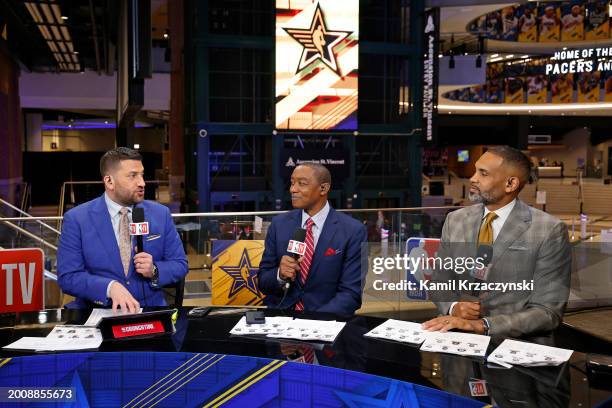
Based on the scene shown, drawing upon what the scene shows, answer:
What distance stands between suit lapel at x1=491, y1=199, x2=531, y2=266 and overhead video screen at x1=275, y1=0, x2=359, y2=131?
11.8 meters

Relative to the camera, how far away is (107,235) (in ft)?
10.3

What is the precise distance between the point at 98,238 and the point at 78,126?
2899cm

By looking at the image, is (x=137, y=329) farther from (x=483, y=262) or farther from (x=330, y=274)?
(x=483, y=262)

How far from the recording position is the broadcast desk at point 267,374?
1969mm

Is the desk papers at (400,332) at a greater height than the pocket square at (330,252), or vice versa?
the pocket square at (330,252)

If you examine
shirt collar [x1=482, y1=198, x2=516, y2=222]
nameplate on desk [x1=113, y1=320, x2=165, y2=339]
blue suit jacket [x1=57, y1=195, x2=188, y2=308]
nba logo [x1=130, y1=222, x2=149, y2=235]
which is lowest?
nameplate on desk [x1=113, y1=320, x2=165, y2=339]

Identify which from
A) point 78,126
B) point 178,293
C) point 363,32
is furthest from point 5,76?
point 78,126

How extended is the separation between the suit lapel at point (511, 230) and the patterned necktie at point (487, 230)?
6cm

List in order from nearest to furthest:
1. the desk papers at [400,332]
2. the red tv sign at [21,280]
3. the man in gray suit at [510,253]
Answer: the desk papers at [400,332] → the man in gray suit at [510,253] → the red tv sign at [21,280]

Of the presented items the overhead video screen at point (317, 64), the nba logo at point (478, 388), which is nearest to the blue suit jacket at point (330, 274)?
the nba logo at point (478, 388)

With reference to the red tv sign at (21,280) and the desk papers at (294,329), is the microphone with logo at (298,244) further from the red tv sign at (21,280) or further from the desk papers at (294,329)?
the red tv sign at (21,280)

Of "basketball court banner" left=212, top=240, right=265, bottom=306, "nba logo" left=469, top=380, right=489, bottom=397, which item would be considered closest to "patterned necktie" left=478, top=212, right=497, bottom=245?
Answer: "nba logo" left=469, top=380, right=489, bottom=397

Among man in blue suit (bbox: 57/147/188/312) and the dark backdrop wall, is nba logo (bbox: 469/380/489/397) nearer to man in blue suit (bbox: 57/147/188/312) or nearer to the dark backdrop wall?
man in blue suit (bbox: 57/147/188/312)

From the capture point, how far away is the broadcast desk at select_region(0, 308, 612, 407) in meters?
1.97
